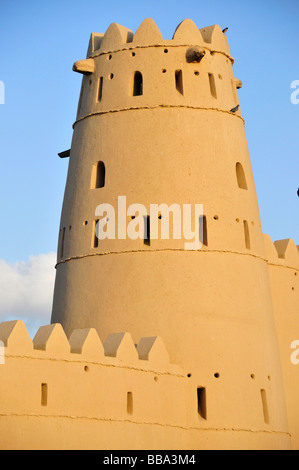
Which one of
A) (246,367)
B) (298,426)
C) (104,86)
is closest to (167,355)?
(246,367)

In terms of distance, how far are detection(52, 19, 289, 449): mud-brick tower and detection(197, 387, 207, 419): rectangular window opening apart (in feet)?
0.14

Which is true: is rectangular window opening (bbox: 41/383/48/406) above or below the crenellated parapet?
below

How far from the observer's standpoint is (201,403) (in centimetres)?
2294

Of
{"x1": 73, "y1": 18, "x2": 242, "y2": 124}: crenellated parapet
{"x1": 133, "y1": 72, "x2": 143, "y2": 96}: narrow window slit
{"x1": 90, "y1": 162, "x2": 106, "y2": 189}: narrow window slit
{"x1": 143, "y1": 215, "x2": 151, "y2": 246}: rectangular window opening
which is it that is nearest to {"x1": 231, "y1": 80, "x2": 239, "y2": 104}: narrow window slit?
{"x1": 73, "y1": 18, "x2": 242, "y2": 124}: crenellated parapet

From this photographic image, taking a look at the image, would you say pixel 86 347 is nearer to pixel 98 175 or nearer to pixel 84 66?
pixel 98 175

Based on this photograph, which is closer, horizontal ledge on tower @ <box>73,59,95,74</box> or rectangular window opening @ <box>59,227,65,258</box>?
rectangular window opening @ <box>59,227,65,258</box>

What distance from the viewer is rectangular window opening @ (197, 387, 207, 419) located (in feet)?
74.7

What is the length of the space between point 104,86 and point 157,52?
1.79 metres

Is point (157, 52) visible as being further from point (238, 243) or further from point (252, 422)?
point (252, 422)

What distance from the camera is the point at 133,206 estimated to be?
79.8 ft

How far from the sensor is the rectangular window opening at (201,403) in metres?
22.8

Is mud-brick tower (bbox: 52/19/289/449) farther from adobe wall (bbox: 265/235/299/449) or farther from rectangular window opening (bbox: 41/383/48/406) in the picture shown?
rectangular window opening (bbox: 41/383/48/406)

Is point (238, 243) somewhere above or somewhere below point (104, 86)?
below

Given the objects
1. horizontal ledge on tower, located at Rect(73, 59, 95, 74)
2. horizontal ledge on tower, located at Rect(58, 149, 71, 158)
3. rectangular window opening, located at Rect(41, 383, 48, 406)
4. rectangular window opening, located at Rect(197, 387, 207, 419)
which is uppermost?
horizontal ledge on tower, located at Rect(73, 59, 95, 74)
